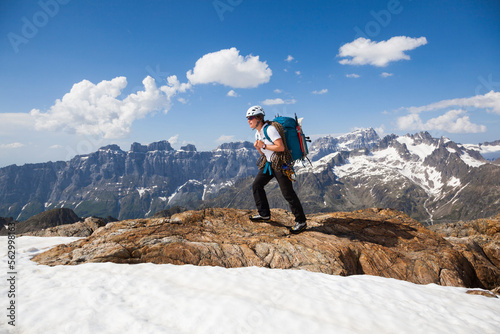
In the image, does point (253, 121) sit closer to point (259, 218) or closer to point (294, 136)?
point (294, 136)

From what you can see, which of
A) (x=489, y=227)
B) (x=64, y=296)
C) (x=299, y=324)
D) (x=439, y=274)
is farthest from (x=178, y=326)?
(x=489, y=227)

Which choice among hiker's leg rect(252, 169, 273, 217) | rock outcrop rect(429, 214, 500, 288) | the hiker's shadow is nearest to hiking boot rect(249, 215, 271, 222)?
hiker's leg rect(252, 169, 273, 217)

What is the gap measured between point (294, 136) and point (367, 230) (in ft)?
22.1

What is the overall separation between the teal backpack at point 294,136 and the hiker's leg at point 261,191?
62.9 inches

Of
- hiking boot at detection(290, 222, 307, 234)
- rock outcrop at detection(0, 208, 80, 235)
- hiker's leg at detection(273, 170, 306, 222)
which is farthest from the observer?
rock outcrop at detection(0, 208, 80, 235)

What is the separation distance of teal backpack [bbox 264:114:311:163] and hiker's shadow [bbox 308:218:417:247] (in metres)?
4.33

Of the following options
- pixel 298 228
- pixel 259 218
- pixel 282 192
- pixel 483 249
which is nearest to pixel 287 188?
pixel 282 192

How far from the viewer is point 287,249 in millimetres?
10133

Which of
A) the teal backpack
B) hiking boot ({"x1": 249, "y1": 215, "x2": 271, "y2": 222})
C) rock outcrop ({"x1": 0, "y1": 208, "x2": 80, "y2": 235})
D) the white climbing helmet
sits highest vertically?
the white climbing helmet

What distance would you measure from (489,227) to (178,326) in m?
25.6

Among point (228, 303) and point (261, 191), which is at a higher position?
point (261, 191)

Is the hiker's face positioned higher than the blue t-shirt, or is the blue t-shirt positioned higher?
the hiker's face

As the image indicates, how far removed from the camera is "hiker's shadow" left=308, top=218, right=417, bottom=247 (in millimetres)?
12047

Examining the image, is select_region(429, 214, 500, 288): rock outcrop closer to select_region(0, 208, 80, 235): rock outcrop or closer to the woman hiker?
the woman hiker
